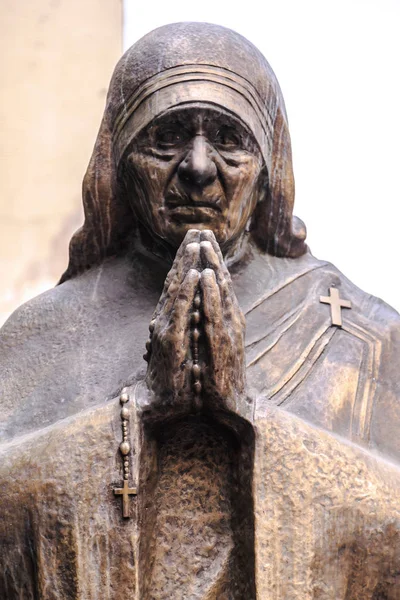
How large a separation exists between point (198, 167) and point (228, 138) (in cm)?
17

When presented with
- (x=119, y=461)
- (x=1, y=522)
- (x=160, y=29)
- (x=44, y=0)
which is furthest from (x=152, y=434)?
(x=44, y=0)

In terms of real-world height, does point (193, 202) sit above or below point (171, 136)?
below

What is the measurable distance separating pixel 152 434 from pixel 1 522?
42cm

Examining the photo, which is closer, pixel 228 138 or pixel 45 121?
pixel 228 138

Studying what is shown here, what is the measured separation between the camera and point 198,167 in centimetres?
383

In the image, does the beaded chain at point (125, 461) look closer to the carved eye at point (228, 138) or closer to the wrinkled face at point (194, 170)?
the wrinkled face at point (194, 170)

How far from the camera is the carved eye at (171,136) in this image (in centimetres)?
394

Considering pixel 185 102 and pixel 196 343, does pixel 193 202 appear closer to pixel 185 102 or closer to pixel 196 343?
pixel 185 102

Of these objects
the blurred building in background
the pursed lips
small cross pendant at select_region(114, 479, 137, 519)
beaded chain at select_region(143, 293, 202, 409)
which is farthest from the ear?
the blurred building in background

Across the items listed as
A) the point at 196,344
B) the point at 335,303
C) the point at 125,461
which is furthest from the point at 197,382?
the point at 335,303

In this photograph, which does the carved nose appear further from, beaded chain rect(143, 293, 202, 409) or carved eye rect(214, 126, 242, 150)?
beaded chain rect(143, 293, 202, 409)

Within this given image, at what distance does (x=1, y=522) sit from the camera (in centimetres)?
359

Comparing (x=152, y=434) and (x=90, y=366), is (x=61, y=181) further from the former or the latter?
(x=152, y=434)

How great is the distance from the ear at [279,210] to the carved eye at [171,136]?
309 mm
